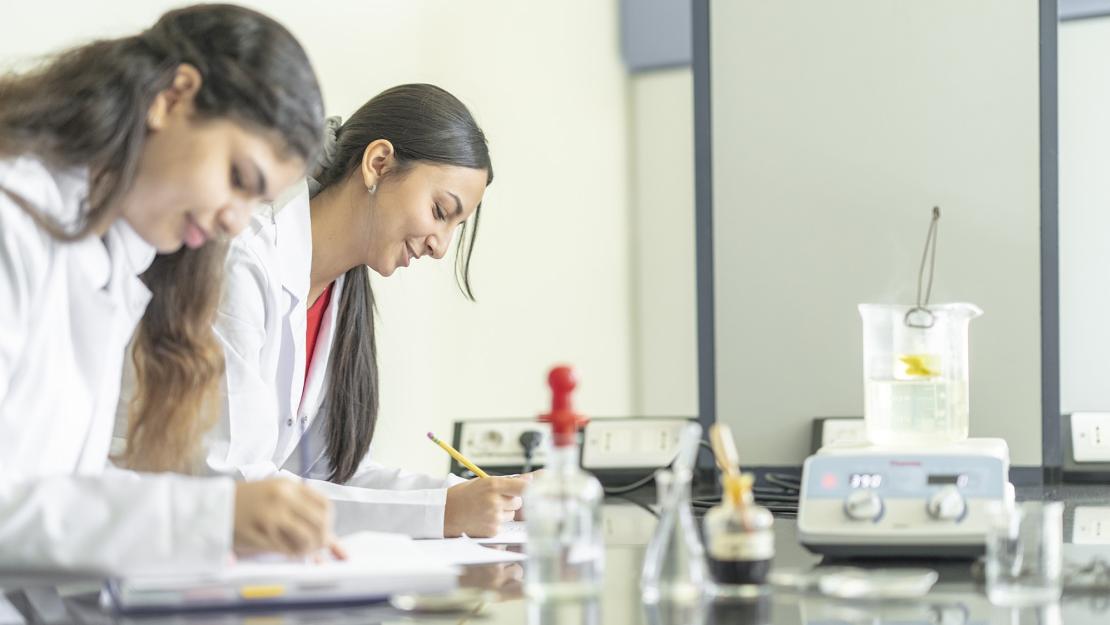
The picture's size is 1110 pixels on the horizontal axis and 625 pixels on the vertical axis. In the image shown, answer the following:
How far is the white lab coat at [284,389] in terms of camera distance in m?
1.47

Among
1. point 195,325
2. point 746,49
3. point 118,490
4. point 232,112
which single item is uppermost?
point 746,49

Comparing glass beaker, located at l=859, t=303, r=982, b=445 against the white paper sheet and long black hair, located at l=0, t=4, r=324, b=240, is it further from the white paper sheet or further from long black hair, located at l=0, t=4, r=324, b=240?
long black hair, located at l=0, t=4, r=324, b=240

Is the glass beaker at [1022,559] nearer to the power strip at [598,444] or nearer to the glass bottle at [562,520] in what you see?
the glass bottle at [562,520]

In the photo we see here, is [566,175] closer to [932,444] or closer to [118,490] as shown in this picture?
[932,444]

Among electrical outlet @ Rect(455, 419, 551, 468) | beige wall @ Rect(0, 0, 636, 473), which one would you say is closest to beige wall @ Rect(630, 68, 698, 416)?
beige wall @ Rect(0, 0, 636, 473)

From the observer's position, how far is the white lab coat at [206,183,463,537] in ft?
4.82

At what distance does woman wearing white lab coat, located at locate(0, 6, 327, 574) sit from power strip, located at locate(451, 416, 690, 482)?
95 cm

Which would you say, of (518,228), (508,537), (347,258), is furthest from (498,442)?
(518,228)

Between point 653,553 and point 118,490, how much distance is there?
0.42 m

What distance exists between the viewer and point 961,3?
6.38 feet

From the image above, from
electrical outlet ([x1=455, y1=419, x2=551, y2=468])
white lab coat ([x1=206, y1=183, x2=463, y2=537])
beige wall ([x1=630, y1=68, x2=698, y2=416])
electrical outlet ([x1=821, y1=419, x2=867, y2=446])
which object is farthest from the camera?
beige wall ([x1=630, y1=68, x2=698, y2=416])

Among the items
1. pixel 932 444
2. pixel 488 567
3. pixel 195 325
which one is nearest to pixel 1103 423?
pixel 932 444

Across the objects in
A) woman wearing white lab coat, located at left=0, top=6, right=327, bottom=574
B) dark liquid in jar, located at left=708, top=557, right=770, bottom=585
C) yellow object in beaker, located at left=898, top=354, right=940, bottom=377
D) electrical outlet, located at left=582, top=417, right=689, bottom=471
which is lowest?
electrical outlet, located at left=582, top=417, right=689, bottom=471

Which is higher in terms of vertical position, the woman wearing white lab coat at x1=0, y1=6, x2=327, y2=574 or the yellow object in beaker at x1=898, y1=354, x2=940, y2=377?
the woman wearing white lab coat at x1=0, y1=6, x2=327, y2=574
